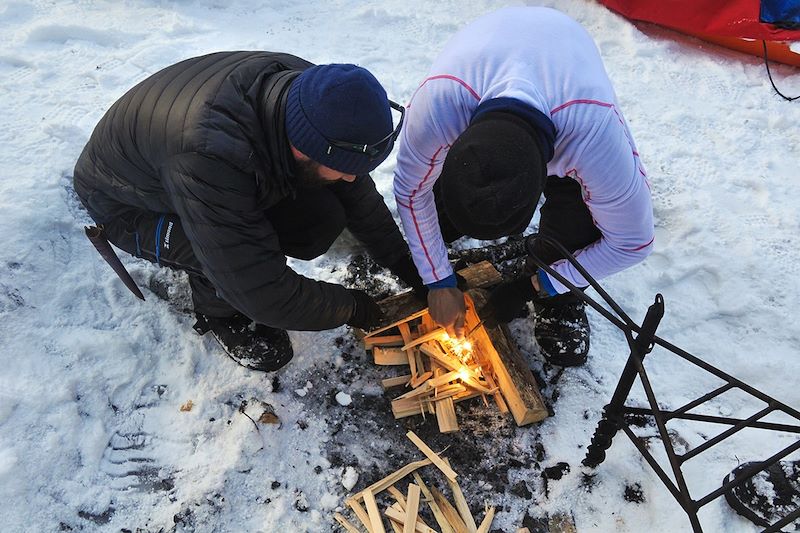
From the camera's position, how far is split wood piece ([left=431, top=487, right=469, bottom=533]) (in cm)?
248

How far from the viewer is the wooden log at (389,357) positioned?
9.82 ft

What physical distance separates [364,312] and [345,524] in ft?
3.29

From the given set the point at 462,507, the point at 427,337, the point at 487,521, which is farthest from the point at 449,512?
the point at 427,337

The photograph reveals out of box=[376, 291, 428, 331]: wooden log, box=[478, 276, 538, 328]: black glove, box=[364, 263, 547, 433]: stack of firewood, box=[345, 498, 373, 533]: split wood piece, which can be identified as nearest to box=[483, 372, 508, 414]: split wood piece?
box=[364, 263, 547, 433]: stack of firewood

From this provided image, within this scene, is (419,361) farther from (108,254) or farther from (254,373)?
(108,254)

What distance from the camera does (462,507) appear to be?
2.54 metres

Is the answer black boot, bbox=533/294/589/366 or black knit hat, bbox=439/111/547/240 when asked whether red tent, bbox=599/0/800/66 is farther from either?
black knit hat, bbox=439/111/547/240

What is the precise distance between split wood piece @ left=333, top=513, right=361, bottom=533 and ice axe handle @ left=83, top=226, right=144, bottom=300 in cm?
167

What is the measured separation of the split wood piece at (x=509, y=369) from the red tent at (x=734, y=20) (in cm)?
360

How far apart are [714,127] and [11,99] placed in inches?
213

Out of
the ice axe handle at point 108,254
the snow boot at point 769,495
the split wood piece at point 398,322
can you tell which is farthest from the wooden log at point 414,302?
the snow boot at point 769,495

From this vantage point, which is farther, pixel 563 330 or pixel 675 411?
pixel 563 330

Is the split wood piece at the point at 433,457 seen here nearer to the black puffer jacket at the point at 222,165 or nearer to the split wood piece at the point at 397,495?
the split wood piece at the point at 397,495

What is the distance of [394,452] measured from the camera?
9.00ft
